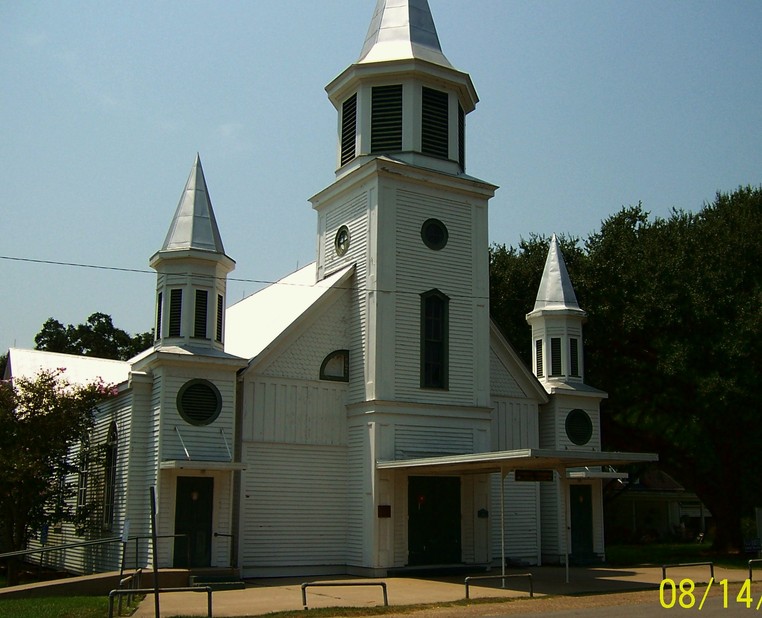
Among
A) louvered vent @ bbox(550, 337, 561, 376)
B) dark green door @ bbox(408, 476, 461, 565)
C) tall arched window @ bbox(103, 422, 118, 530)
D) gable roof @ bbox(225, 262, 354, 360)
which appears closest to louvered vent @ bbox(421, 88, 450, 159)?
gable roof @ bbox(225, 262, 354, 360)

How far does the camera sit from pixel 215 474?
2386 cm

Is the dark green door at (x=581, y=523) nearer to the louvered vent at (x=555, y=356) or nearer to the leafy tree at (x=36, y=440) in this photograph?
the louvered vent at (x=555, y=356)

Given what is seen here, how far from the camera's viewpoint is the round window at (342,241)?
28203mm

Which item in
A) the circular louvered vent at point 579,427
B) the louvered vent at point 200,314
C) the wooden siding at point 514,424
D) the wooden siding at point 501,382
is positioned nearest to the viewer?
the louvered vent at point 200,314

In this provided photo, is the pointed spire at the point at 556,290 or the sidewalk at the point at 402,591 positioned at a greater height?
the pointed spire at the point at 556,290

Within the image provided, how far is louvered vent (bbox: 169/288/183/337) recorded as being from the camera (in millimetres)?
24859

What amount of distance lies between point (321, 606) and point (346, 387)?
949cm

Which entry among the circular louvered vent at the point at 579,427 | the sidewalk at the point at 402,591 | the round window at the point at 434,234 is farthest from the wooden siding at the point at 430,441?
the circular louvered vent at the point at 579,427

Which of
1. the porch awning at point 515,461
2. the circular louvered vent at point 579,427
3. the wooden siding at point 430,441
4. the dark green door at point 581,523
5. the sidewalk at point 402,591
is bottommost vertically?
the sidewalk at point 402,591

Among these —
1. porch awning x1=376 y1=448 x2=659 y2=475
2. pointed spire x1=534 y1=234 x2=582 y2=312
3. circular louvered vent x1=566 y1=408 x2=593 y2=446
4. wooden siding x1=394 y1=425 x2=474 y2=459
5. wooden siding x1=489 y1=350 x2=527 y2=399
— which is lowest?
porch awning x1=376 y1=448 x2=659 y2=475

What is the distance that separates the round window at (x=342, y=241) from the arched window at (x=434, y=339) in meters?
3.22

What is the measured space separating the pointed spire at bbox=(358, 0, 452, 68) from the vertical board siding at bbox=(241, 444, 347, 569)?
40.9 ft

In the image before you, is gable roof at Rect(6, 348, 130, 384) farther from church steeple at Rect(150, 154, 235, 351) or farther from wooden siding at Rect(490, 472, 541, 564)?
wooden siding at Rect(490, 472, 541, 564)

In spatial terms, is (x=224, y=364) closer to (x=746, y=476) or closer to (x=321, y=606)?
(x=321, y=606)
